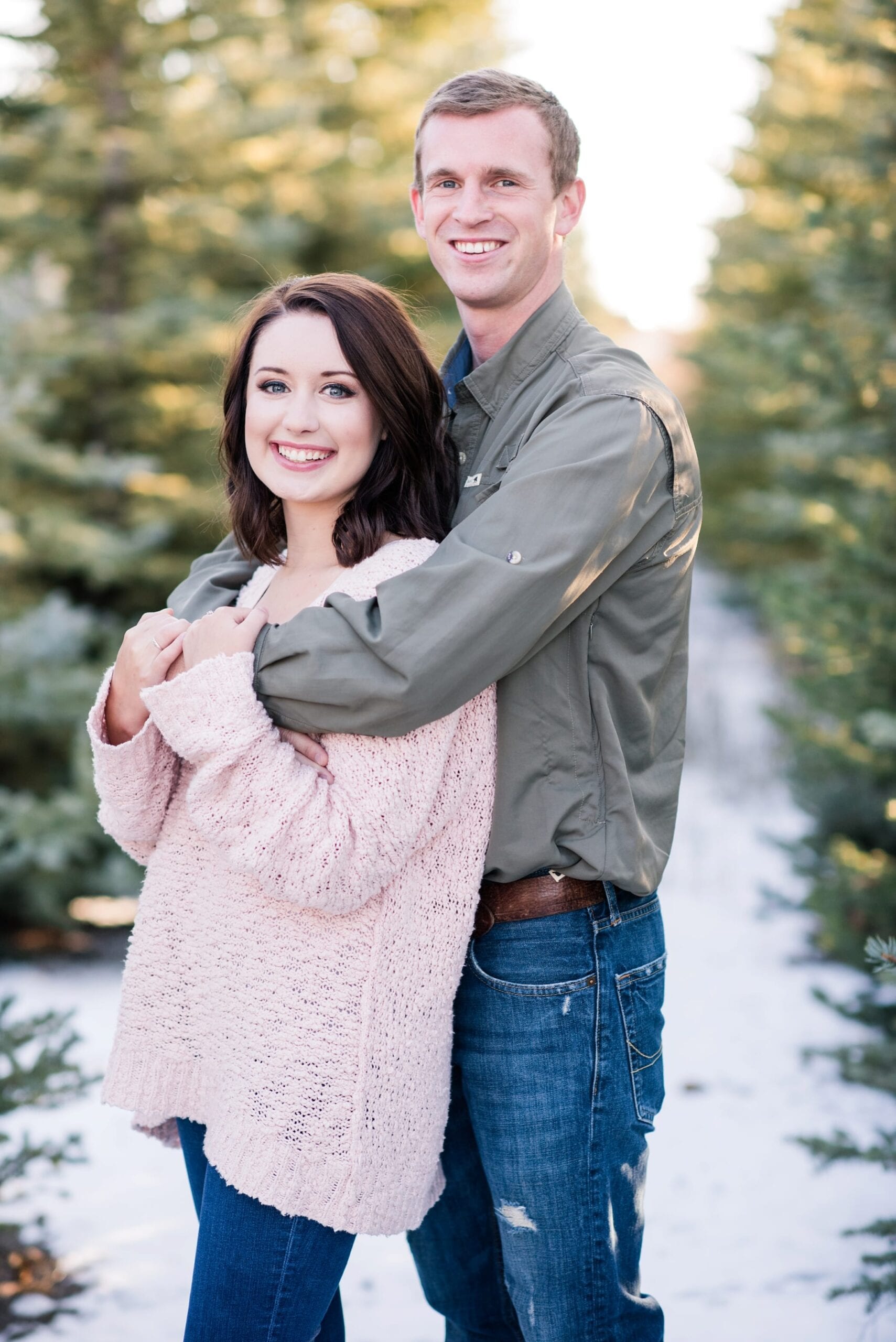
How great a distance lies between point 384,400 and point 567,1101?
3.94ft

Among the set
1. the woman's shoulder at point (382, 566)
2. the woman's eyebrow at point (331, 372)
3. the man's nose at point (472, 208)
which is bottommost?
the woman's shoulder at point (382, 566)

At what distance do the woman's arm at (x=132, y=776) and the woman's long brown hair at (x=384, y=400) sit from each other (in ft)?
1.49

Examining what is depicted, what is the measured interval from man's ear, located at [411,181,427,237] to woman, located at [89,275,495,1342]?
0.30 meters

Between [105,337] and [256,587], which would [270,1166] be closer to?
[256,587]

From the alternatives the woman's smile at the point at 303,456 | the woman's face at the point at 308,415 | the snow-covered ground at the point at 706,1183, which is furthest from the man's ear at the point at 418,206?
the snow-covered ground at the point at 706,1183

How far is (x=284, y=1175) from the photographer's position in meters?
1.79

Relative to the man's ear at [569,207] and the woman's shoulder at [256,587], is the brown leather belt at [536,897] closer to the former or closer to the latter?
the woman's shoulder at [256,587]

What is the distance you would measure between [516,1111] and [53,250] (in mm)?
6053

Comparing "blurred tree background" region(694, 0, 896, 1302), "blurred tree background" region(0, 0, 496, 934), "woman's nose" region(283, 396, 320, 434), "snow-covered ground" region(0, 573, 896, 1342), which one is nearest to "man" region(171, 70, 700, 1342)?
"woman's nose" region(283, 396, 320, 434)

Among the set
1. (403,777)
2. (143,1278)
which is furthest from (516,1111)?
(143,1278)

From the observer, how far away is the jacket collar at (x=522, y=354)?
2117 millimetres

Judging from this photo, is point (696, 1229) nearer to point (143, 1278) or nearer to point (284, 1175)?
point (143, 1278)

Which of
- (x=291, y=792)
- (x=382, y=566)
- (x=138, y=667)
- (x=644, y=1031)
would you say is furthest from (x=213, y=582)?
(x=644, y=1031)

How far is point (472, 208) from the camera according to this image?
217cm
